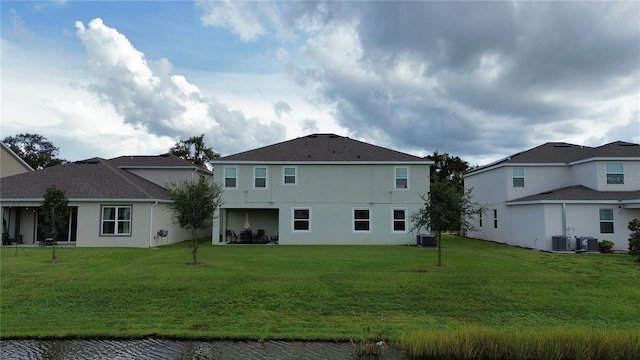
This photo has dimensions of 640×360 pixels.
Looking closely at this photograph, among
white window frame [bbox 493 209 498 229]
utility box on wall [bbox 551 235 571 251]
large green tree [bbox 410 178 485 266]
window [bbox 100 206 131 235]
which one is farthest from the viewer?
white window frame [bbox 493 209 498 229]

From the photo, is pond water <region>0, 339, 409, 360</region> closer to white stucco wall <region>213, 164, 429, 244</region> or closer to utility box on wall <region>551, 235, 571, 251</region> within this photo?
white stucco wall <region>213, 164, 429, 244</region>

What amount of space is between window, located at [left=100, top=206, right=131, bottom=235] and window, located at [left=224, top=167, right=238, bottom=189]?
19.2ft

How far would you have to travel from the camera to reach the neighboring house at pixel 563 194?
23.2 meters

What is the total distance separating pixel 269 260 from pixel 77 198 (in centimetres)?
1352

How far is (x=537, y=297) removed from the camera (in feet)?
41.0

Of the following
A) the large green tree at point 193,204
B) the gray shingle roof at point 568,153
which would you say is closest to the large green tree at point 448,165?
the gray shingle roof at point 568,153

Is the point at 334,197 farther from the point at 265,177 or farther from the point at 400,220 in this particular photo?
the point at 265,177

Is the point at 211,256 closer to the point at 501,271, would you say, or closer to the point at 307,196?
the point at 307,196

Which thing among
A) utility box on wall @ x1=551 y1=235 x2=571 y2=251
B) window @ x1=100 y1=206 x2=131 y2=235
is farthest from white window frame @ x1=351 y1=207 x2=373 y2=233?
window @ x1=100 y1=206 x2=131 y2=235

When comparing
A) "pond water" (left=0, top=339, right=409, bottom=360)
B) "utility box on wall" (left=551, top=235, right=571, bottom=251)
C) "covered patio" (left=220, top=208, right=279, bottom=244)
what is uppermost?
"covered patio" (left=220, top=208, right=279, bottom=244)

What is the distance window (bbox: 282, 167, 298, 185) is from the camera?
26.5 m

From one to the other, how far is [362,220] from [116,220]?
1445 cm

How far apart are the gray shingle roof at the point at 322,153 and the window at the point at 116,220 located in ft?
20.2

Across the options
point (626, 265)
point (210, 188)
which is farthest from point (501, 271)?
point (210, 188)
